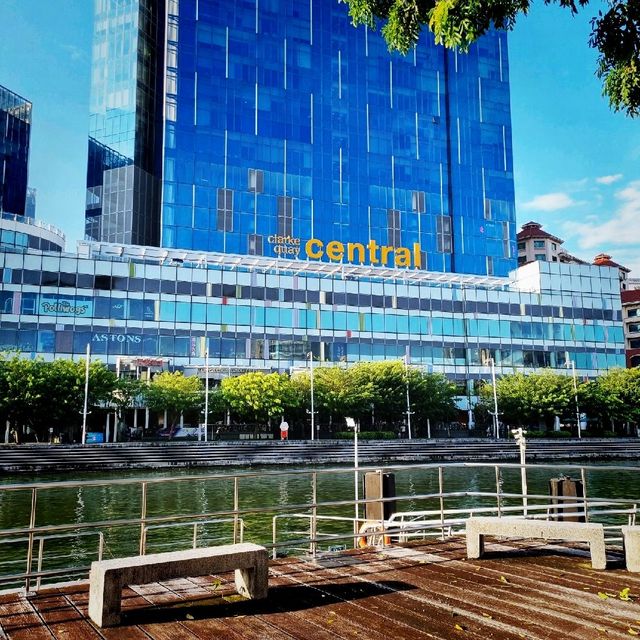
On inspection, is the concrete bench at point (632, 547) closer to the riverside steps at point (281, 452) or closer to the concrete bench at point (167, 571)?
the concrete bench at point (167, 571)

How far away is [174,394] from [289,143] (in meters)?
46.5

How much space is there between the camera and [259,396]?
196 feet

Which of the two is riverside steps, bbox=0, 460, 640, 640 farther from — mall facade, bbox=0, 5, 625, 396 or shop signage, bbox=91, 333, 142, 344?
mall facade, bbox=0, 5, 625, 396

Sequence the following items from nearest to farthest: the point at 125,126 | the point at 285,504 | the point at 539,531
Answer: the point at 539,531
the point at 285,504
the point at 125,126

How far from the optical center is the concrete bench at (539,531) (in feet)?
26.7

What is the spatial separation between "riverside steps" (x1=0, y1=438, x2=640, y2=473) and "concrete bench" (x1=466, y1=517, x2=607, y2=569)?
122ft

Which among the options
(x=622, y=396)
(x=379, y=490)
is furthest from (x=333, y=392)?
(x=379, y=490)

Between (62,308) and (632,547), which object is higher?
(62,308)

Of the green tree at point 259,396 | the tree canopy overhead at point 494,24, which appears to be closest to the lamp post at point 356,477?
the tree canopy overhead at point 494,24

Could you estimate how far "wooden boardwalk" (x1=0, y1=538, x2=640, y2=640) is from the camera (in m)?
5.73

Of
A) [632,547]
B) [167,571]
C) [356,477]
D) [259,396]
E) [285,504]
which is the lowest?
[285,504]

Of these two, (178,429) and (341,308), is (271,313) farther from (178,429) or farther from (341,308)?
(178,429)

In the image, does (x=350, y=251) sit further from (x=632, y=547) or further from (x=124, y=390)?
(x=632, y=547)

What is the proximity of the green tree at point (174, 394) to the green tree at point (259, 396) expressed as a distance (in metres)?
2.62
